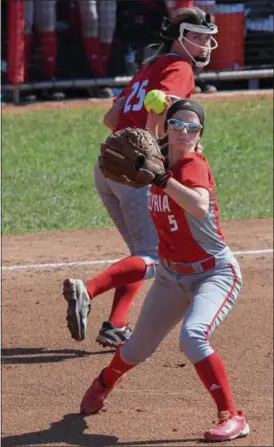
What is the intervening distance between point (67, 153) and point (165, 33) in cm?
671

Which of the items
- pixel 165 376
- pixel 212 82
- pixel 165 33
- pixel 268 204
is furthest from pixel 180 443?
pixel 212 82

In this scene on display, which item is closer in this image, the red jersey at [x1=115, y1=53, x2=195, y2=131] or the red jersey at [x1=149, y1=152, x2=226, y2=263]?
the red jersey at [x1=149, y1=152, x2=226, y2=263]

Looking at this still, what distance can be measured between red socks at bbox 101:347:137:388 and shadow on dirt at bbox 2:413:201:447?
9.9 inches

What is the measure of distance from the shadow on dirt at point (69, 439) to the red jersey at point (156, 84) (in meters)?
1.83

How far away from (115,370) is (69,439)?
432 millimetres

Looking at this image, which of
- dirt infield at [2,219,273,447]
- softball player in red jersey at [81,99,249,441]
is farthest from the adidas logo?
dirt infield at [2,219,273,447]

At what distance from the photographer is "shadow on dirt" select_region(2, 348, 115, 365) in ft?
22.4

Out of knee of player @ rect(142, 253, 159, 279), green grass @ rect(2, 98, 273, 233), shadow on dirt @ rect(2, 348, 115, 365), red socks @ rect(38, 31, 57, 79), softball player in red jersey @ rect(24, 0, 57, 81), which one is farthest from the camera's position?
red socks @ rect(38, 31, 57, 79)

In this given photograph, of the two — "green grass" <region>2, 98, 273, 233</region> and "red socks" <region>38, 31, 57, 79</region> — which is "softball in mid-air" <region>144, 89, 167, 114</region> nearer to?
"green grass" <region>2, 98, 273, 233</region>

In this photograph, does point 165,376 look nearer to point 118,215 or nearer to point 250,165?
point 118,215

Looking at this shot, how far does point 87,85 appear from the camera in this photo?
50.5 feet

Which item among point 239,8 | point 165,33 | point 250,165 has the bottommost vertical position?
point 250,165

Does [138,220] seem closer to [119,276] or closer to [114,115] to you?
[119,276]

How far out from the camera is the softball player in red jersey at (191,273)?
538cm
